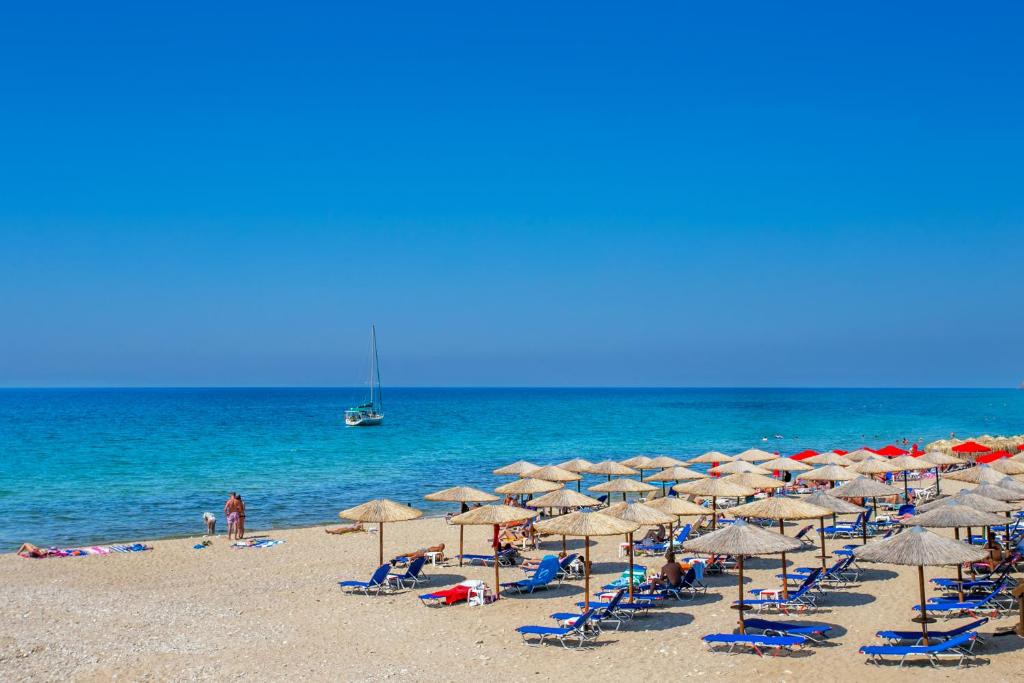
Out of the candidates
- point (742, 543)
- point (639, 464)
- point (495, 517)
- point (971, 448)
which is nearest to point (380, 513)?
point (495, 517)

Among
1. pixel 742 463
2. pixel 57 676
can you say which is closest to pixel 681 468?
pixel 742 463

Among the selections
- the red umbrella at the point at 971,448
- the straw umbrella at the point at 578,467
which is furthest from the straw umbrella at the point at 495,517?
the red umbrella at the point at 971,448

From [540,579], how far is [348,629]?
12.3 feet

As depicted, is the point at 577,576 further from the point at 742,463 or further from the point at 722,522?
the point at 742,463

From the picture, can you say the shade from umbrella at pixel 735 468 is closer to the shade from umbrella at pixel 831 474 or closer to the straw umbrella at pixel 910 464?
the shade from umbrella at pixel 831 474

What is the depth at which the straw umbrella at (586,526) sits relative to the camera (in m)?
13.2

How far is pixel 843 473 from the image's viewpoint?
22.3m

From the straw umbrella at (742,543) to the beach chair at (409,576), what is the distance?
6343 mm

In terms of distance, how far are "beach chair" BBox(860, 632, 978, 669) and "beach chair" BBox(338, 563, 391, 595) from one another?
854cm

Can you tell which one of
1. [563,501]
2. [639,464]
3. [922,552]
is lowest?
[639,464]

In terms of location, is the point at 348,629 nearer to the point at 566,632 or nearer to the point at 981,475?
the point at 566,632

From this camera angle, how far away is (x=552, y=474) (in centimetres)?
2428

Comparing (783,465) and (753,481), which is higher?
(753,481)

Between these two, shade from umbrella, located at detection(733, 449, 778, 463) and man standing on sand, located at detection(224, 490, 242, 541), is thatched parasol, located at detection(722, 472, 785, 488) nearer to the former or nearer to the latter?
shade from umbrella, located at detection(733, 449, 778, 463)
